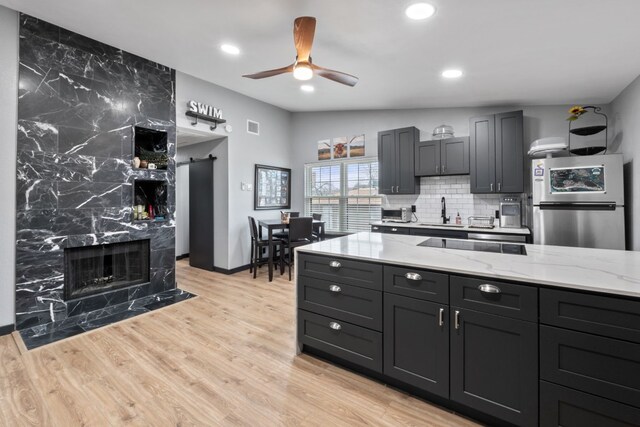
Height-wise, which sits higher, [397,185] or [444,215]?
[397,185]

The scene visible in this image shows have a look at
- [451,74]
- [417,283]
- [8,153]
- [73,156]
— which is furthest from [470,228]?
[8,153]

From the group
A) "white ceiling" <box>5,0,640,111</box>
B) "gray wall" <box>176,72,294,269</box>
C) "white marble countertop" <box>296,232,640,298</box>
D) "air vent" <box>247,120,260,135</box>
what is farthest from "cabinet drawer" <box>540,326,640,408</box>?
"air vent" <box>247,120,260,135</box>

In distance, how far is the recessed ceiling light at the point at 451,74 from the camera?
3.37m

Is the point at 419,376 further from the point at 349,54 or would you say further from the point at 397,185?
the point at 397,185

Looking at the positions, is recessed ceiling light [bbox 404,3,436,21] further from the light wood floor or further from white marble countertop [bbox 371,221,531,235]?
the light wood floor

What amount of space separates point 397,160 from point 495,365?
149 inches

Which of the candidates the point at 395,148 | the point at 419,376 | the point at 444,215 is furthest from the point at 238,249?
the point at 419,376

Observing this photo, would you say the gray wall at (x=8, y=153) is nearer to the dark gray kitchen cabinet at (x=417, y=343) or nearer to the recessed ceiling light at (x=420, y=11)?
the dark gray kitchen cabinet at (x=417, y=343)

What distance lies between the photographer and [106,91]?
3.47 metres

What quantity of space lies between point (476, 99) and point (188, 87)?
419 cm

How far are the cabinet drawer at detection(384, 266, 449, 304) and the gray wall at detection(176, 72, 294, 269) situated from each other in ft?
12.2

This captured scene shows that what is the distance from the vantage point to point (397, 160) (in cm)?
492

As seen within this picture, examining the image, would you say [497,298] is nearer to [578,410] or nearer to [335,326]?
[578,410]

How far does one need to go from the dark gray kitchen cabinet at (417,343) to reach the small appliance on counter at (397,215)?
3.13m
